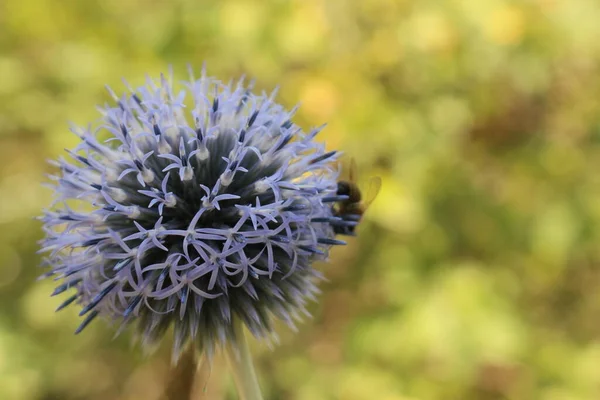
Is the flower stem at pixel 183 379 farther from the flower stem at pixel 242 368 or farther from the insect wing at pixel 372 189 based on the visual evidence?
the insect wing at pixel 372 189

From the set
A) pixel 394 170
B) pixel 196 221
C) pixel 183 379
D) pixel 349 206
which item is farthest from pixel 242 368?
pixel 394 170

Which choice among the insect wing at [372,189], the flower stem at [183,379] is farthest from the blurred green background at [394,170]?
the flower stem at [183,379]

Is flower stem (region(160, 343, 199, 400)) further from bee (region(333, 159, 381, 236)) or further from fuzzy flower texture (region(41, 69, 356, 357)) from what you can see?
bee (region(333, 159, 381, 236))

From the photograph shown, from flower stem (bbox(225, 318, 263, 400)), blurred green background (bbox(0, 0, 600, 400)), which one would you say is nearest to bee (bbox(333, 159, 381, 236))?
flower stem (bbox(225, 318, 263, 400))

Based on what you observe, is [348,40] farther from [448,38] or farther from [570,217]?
[570,217]

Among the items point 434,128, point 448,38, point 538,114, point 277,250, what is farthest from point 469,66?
point 277,250


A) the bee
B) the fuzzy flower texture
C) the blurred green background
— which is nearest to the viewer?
the fuzzy flower texture
